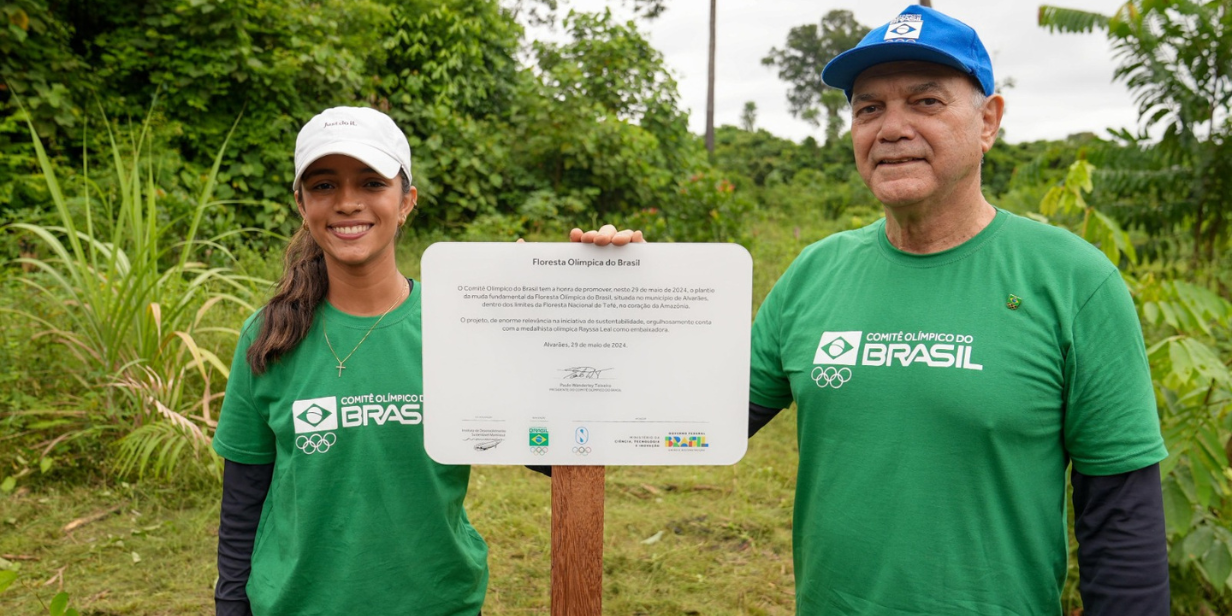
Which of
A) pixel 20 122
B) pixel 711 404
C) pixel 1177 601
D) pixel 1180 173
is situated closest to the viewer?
pixel 711 404

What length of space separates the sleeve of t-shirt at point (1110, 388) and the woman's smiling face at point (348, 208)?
4.33 feet

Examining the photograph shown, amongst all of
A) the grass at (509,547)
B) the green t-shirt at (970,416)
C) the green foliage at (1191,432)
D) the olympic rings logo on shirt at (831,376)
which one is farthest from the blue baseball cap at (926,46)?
the grass at (509,547)

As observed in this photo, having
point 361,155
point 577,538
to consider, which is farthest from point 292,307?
point 577,538

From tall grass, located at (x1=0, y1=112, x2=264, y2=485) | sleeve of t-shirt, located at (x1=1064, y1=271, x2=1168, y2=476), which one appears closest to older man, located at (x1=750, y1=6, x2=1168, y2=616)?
sleeve of t-shirt, located at (x1=1064, y1=271, x2=1168, y2=476)

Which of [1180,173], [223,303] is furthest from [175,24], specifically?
[1180,173]

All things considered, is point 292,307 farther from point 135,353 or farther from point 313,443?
point 135,353

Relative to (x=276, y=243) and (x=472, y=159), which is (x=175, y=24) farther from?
(x=472, y=159)

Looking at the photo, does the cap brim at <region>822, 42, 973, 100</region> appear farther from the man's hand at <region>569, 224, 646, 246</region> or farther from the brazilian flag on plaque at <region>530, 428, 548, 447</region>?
the brazilian flag on plaque at <region>530, 428, 548, 447</region>

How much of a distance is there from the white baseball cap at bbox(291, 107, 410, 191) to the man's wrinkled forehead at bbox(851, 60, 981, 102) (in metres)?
0.97

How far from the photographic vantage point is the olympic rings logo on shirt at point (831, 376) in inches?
64.6

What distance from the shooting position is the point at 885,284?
1.68 metres

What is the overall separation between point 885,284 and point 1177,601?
2.04 metres

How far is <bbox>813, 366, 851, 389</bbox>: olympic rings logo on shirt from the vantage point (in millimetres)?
1640

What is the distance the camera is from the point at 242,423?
5.79 ft
